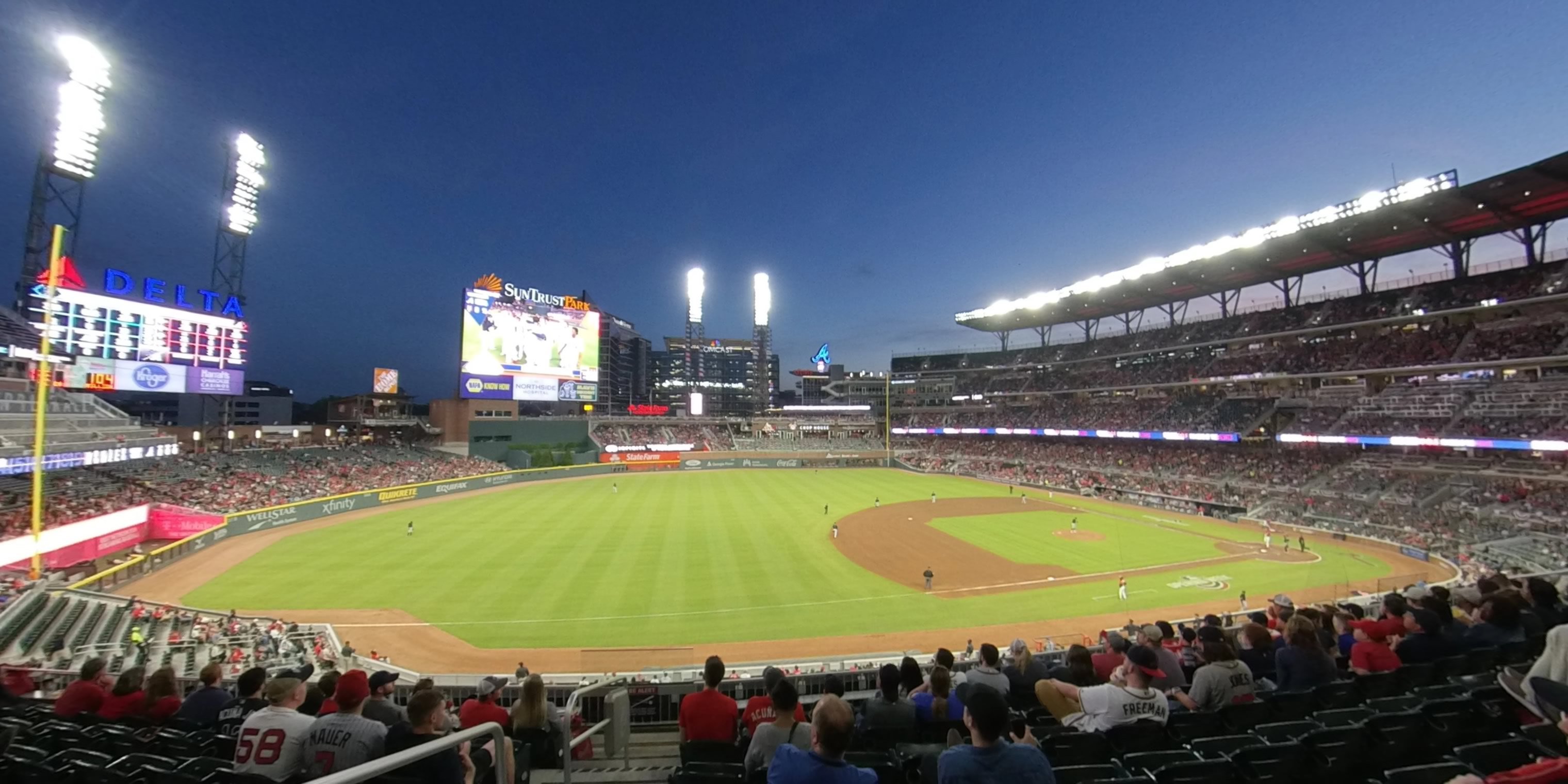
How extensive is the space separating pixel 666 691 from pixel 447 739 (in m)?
9.12

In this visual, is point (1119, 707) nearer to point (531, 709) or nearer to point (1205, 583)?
point (531, 709)

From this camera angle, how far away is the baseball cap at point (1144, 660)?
4.85 meters

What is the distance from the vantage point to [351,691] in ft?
14.1

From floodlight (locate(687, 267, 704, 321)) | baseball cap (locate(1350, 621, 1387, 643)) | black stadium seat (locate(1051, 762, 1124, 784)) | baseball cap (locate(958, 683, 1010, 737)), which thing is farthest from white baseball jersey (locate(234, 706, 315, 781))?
floodlight (locate(687, 267, 704, 321))

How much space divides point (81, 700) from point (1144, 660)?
33.0 ft

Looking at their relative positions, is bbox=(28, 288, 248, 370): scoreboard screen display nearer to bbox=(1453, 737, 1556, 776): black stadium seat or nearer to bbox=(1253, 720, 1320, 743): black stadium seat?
bbox=(1253, 720, 1320, 743): black stadium seat

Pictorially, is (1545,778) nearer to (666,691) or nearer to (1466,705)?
(1466,705)

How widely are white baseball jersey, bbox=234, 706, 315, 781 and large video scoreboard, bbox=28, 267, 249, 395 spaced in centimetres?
3799

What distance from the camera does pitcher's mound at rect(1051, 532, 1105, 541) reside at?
106ft

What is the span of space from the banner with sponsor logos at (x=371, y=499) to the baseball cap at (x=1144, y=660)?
4240 cm

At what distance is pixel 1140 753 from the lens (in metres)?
4.35

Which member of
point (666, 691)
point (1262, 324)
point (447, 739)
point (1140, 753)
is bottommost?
point (666, 691)

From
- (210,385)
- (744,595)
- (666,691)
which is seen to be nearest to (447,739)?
(666,691)

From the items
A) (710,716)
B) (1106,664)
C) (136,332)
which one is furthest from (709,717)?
(136,332)
